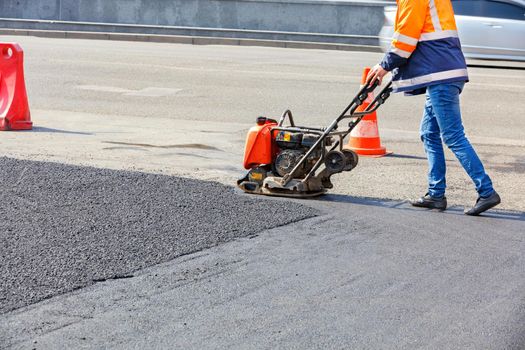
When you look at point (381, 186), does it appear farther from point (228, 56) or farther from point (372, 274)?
point (228, 56)

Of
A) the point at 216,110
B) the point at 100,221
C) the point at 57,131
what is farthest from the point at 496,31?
the point at 100,221

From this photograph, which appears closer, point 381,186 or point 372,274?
point 372,274

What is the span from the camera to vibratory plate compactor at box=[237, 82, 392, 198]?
7164 mm

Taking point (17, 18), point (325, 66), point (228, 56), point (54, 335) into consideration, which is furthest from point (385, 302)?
point (17, 18)

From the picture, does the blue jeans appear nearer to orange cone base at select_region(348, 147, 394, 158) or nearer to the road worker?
the road worker

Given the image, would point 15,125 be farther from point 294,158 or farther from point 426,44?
point 426,44

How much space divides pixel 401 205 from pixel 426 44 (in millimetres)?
1197

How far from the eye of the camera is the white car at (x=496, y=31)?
1866cm

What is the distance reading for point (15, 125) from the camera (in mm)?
10281

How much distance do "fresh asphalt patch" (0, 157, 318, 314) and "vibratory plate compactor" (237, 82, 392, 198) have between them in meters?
0.22

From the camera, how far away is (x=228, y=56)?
1912cm

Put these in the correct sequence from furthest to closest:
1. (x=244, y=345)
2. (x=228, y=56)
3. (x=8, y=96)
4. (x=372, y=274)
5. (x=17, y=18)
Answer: (x=17, y=18) < (x=228, y=56) < (x=8, y=96) < (x=372, y=274) < (x=244, y=345)

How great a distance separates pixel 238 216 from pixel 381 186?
1.81 metres

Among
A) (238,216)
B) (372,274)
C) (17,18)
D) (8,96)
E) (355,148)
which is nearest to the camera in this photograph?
(372,274)
